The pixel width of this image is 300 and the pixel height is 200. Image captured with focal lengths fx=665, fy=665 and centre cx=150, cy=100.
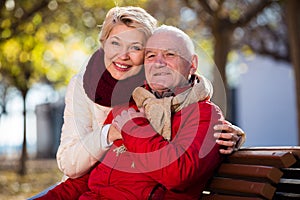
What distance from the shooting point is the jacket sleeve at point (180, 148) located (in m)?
3.26

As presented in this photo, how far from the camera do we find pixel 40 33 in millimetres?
18094

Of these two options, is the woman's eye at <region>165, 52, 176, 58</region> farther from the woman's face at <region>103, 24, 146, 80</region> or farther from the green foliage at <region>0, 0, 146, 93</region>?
the green foliage at <region>0, 0, 146, 93</region>

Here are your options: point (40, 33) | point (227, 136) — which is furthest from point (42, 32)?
point (227, 136)

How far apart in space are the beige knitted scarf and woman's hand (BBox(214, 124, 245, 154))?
201 mm

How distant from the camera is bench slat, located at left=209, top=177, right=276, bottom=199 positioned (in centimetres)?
313

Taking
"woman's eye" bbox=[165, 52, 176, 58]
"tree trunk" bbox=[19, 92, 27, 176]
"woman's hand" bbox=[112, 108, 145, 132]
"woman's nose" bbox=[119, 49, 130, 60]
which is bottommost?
"tree trunk" bbox=[19, 92, 27, 176]

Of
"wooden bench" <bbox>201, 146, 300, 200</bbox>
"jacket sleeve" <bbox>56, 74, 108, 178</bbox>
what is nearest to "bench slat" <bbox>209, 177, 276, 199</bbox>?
"wooden bench" <bbox>201, 146, 300, 200</bbox>

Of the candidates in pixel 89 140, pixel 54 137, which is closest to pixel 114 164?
pixel 89 140

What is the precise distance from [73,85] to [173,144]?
1.17m

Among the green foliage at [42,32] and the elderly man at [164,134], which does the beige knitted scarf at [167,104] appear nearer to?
the elderly man at [164,134]

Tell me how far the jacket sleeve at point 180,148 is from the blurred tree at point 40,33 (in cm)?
957

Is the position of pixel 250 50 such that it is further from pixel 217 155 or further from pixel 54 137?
pixel 217 155

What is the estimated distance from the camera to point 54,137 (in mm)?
35812

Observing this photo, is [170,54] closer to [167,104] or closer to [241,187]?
[167,104]
